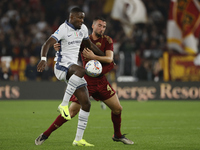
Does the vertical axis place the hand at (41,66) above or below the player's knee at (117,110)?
above

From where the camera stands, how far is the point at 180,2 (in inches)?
782

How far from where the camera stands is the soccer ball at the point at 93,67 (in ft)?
23.3

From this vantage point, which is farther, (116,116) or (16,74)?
(16,74)

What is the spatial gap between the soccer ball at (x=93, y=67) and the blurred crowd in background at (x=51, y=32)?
36.9 ft

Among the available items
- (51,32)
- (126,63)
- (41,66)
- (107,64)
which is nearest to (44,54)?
(41,66)

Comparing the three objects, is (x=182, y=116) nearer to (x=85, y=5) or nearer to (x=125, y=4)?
(x=125, y=4)

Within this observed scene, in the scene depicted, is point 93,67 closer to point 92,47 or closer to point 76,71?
point 92,47

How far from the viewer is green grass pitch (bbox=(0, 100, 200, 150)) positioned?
7.02 metres

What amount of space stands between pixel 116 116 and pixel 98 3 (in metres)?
16.5

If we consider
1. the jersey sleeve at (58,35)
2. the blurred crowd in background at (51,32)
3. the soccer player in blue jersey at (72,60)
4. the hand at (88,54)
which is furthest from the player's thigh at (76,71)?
the blurred crowd in background at (51,32)

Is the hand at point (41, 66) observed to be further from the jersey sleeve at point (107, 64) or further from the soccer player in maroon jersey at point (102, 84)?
the jersey sleeve at point (107, 64)

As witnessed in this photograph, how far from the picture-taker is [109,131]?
909 centimetres

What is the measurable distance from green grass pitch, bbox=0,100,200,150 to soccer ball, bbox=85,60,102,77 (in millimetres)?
1218

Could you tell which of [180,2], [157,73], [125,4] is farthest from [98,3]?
[157,73]
